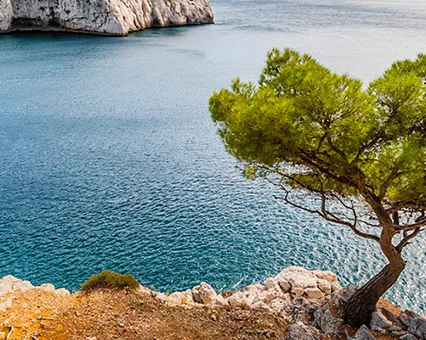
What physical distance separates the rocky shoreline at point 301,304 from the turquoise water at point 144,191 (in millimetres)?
2634

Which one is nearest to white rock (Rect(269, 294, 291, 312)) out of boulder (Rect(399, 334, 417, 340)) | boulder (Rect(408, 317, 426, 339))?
boulder (Rect(399, 334, 417, 340))

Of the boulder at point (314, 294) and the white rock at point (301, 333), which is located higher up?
the white rock at point (301, 333)

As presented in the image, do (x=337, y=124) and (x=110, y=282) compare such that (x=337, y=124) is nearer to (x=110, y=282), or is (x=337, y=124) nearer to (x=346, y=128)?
(x=346, y=128)

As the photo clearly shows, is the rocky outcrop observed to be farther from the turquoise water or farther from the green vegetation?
the green vegetation

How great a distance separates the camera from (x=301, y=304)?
14.8m

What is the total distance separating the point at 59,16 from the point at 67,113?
54.8m

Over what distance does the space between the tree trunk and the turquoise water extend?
21.1 ft

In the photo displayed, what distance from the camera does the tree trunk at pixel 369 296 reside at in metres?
12.6

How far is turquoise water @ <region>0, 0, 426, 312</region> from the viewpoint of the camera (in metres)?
20.1

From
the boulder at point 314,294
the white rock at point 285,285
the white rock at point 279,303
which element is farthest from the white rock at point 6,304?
the boulder at point 314,294

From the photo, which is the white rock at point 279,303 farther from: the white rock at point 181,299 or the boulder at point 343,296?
the white rock at point 181,299

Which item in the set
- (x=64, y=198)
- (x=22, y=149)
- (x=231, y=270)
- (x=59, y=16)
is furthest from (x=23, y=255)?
(x=59, y=16)

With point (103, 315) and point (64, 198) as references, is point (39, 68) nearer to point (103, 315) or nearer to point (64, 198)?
point (64, 198)

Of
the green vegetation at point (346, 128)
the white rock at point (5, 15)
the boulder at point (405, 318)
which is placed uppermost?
the white rock at point (5, 15)
